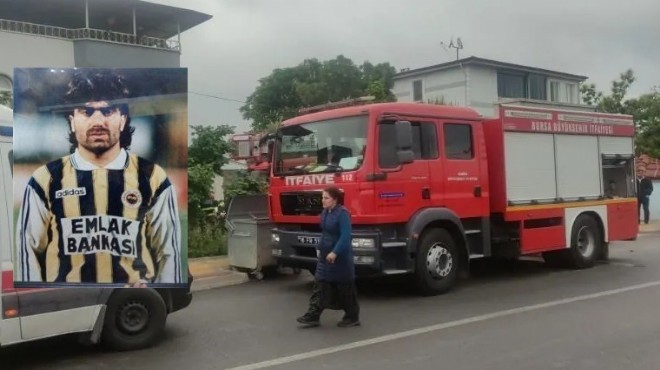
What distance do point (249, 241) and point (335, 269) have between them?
3940 mm

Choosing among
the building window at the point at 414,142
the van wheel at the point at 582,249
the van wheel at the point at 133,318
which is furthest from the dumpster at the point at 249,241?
the van wheel at the point at 582,249

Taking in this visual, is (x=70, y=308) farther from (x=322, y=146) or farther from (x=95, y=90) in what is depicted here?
(x=322, y=146)

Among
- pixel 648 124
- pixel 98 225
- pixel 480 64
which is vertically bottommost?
pixel 98 225

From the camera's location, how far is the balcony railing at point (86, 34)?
2161 cm

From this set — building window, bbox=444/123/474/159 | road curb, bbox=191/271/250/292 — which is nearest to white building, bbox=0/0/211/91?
road curb, bbox=191/271/250/292

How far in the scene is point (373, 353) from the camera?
5949mm

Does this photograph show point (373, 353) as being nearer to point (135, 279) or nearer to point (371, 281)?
point (135, 279)

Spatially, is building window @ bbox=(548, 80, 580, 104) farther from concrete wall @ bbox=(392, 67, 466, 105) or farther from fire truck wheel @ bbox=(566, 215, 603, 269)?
fire truck wheel @ bbox=(566, 215, 603, 269)

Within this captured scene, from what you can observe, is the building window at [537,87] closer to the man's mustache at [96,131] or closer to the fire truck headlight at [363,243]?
the fire truck headlight at [363,243]

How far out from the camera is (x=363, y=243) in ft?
27.1

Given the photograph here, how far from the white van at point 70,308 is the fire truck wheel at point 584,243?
22.9ft

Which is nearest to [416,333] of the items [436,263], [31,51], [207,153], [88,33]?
[436,263]

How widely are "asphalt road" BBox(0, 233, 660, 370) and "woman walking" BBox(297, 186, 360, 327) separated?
0.19 metres

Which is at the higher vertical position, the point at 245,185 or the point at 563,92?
the point at 563,92
